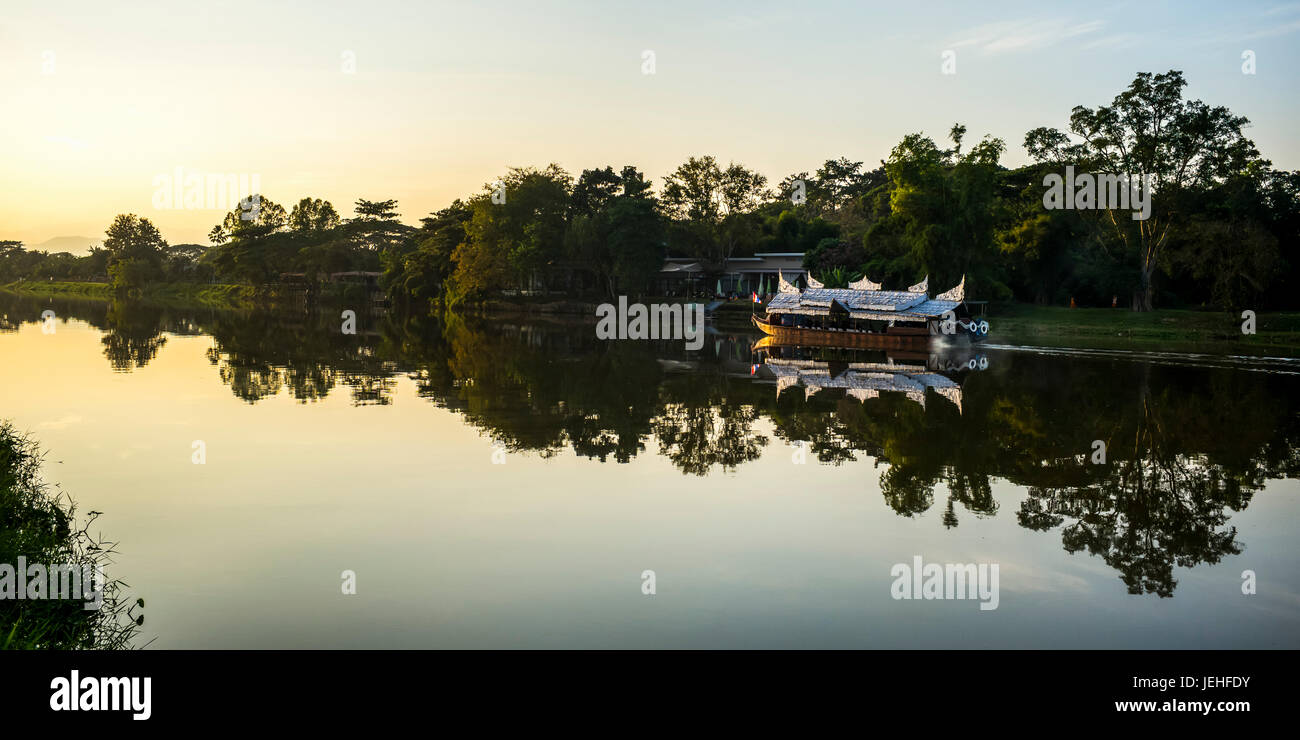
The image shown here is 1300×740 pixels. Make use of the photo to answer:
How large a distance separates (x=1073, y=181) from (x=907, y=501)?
1515 inches

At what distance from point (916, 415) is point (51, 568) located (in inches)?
585

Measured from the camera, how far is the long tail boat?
36.1 m

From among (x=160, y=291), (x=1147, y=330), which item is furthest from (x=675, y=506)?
(x=160, y=291)

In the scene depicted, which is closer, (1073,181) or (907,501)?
(907,501)

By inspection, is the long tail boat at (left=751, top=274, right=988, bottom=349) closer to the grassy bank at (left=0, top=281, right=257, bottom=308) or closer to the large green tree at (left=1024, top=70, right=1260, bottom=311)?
the large green tree at (left=1024, top=70, right=1260, bottom=311)

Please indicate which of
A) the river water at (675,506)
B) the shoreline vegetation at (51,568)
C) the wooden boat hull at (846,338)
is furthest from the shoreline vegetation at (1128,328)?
the shoreline vegetation at (51,568)

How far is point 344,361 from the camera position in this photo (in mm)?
27234

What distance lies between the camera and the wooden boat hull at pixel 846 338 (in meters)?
36.0

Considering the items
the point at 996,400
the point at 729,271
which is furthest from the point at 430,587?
the point at 729,271

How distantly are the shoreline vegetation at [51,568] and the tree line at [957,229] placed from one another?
128ft

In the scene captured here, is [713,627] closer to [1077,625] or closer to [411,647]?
[411,647]

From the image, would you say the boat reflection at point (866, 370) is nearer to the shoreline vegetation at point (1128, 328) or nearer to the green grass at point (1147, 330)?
the green grass at point (1147, 330)

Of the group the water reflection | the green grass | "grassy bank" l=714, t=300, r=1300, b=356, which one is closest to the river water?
the water reflection

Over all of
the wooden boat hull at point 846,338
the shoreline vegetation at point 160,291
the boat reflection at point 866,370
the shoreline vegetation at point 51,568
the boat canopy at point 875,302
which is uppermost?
the shoreline vegetation at point 160,291
